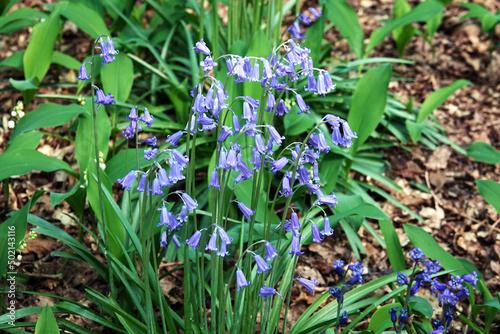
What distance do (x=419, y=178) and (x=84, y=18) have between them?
266 centimetres

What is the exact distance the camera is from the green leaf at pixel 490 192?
106 inches

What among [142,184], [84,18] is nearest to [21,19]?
[84,18]

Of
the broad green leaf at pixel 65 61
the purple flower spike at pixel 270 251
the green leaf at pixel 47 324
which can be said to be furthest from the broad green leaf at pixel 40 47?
the purple flower spike at pixel 270 251

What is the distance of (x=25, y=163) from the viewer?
2.62 metres

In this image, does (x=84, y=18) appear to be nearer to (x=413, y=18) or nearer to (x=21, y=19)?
(x=21, y=19)

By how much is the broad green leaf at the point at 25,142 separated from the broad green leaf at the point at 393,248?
1.97 m

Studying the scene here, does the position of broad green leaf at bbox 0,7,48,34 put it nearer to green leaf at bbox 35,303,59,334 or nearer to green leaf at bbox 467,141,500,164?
green leaf at bbox 35,303,59,334

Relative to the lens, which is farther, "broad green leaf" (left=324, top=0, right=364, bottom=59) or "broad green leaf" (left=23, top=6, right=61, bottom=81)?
"broad green leaf" (left=324, top=0, right=364, bottom=59)

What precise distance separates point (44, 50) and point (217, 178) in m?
2.42

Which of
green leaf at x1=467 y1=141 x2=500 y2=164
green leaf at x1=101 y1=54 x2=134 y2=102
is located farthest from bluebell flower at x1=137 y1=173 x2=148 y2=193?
green leaf at x1=467 y1=141 x2=500 y2=164

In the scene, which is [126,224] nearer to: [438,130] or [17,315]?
[17,315]

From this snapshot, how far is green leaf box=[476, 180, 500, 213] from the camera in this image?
8.80 ft

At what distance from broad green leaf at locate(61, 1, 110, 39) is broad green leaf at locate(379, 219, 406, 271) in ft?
7.51

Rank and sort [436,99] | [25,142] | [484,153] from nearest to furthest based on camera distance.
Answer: [25,142] < [484,153] < [436,99]
